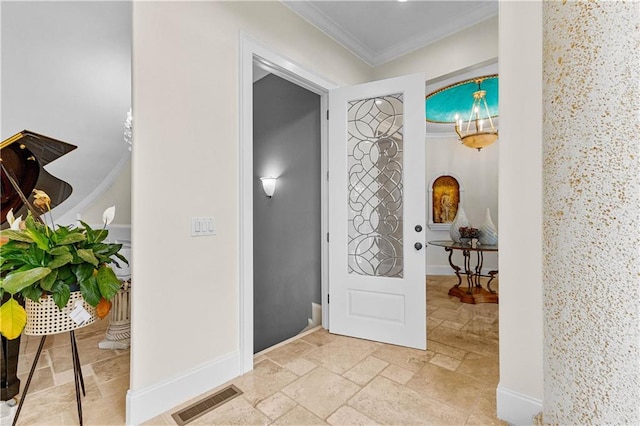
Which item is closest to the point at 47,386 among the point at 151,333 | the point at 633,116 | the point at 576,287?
the point at 151,333

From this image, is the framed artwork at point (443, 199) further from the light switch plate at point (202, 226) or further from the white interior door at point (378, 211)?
the light switch plate at point (202, 226)

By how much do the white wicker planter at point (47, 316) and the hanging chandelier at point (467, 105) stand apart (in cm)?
413

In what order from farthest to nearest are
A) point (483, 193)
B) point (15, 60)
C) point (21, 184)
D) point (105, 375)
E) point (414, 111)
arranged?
point (483, 193) → point (414, 111) → point (105, 375) → point (21, 184) → point (15, 60)

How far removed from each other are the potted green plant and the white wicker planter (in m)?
0.02

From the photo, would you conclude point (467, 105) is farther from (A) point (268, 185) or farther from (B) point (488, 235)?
(A) point (268, 185)

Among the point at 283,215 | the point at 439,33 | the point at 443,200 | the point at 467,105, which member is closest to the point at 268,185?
the point at 283,215

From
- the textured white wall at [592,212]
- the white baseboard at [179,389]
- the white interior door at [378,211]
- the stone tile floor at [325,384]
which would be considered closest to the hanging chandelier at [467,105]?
the white interior door at [378,211]

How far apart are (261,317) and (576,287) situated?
10.6ft

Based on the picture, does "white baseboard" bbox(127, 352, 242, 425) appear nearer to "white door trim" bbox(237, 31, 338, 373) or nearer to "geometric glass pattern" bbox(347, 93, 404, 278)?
"white door trim" bbox(237, 31, 338, 373)

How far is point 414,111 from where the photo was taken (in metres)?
2.53

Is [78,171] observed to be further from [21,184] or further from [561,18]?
[561,18]

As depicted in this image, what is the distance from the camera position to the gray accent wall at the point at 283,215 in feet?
11.5

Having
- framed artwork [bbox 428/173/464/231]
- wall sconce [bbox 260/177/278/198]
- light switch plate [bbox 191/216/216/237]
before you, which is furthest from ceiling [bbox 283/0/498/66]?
framed artwork [bbox 428/173/464/231]

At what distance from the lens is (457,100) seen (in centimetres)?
439
